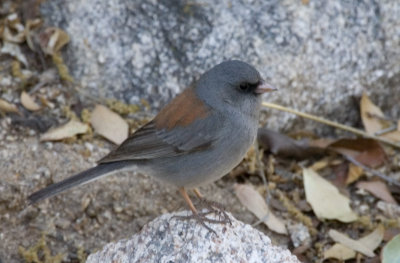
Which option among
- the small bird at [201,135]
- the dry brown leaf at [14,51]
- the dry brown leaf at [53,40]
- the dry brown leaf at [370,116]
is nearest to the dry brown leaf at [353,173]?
the dry brown leaf at [370,116]

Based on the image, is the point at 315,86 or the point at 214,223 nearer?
the point at 214,223

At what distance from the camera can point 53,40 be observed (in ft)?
14.3

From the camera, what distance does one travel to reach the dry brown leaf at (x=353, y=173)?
4285 mm

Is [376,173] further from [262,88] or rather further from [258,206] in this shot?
[262,88]

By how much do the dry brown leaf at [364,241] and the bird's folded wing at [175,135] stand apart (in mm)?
1012

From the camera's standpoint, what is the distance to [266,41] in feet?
14.6

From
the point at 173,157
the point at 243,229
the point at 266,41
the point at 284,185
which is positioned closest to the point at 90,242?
the point at 173,157

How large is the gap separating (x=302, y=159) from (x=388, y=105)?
85 cm

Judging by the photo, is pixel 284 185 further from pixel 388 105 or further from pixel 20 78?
pixel 20 78

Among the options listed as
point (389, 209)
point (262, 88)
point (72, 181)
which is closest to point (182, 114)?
point (262, 88)

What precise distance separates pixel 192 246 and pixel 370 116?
7.26 ft

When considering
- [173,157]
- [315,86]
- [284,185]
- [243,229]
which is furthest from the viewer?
[315,86]

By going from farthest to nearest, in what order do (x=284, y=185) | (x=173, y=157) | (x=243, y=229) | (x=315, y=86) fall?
(x=315, y=86) → (x=284, y=185) → (x=173, y=157) → (x=243, y=229)

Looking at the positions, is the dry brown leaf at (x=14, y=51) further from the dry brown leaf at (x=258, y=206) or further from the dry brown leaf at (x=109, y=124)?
the dry brown leaf at (x=258, y=206)
